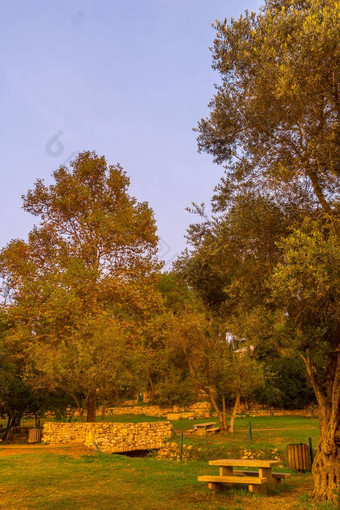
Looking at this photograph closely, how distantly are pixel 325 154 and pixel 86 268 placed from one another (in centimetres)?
1514

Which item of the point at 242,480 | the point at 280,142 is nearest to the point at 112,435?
the point at 242,480

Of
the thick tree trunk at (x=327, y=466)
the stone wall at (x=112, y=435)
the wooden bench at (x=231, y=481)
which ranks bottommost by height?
the stone wall at (x=112, y=435)

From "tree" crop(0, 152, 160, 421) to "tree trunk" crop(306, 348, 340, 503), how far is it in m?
12.7

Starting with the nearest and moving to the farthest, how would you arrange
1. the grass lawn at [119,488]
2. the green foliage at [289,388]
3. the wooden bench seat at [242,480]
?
the grass lawn at [119,488] → the wooden bench seat at [242,480] → the green foliage at [289,388]

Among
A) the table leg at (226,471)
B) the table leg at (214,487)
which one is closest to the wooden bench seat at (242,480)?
the table leg at (214,487)

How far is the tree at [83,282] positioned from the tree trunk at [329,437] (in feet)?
41.8

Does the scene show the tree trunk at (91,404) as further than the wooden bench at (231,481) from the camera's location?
Yes

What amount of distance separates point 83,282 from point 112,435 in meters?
7.27

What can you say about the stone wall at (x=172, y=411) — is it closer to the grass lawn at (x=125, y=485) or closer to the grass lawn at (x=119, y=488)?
the grass lawn at (x=125, y=485)

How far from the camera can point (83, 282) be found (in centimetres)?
2206

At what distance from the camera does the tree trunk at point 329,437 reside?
338 inches

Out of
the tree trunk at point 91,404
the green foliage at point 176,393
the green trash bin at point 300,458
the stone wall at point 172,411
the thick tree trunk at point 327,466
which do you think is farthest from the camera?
the green foliage at point 176,393

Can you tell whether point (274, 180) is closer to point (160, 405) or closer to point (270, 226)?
point (270, 226)

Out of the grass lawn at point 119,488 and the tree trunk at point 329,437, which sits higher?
the tree trunk at point 329,437
